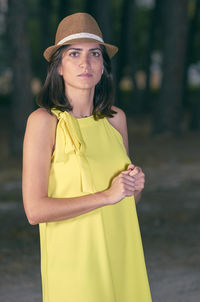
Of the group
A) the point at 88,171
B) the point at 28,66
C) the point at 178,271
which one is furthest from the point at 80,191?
the point at 28,66

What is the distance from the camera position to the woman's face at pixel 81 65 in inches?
117

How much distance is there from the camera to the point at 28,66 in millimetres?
16766

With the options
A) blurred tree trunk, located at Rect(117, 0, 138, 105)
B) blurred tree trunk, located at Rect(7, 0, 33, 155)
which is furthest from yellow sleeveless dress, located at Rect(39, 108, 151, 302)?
blurred tree trunk, located at Rect(117, 0, 138, 105)

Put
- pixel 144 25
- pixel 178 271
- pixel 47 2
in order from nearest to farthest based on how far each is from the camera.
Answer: pixel 178 271
pixel 47 2
pixel 144 25

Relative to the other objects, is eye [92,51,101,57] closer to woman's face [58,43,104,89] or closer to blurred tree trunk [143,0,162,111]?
woman's face [58,43,104,89]

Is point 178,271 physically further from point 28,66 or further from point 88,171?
point 28,66

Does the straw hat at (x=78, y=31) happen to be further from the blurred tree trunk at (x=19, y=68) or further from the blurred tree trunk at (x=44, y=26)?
the blurred tree trunk at (x=44, y=26)

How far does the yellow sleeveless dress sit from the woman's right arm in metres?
0.08

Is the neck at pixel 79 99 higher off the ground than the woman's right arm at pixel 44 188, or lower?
higher

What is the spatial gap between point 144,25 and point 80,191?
1767 inches

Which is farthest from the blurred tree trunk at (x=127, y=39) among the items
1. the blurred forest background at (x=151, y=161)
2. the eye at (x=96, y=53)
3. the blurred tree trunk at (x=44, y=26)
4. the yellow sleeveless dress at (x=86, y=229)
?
the yellow sleeveless dress at (x=86, y=229)

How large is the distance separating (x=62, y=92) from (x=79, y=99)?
0.09 m

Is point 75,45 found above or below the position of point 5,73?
above

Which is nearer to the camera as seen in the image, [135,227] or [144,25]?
[135,227]
